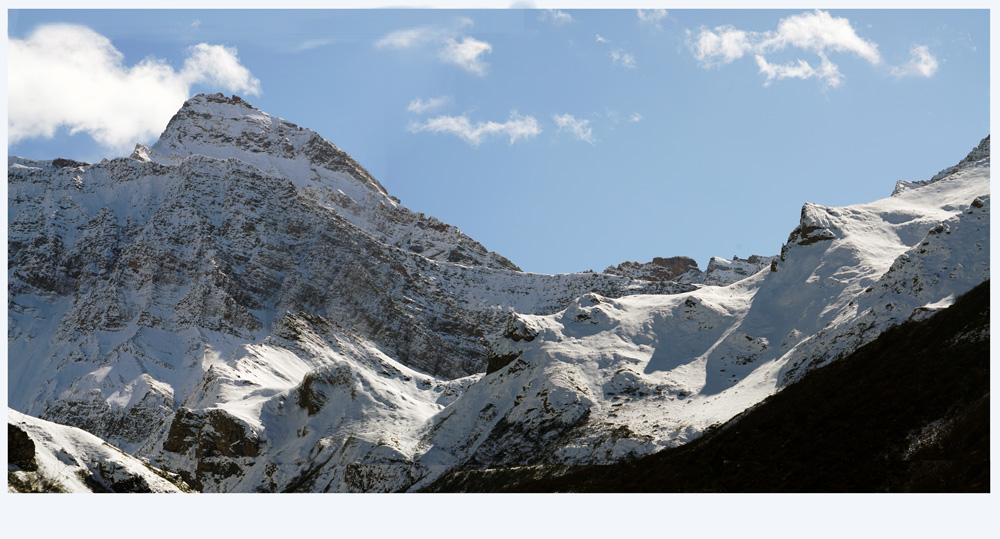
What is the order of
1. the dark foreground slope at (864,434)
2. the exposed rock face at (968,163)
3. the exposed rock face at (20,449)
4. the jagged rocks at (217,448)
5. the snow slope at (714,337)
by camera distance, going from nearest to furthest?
1. the exposed rock face at (20,449)
2. the dark foreground slope at (864,434)
3. the snow slope at (714,337)
4. the jagged rocks at (217,448)
5. the exposed rock face at (968,163)

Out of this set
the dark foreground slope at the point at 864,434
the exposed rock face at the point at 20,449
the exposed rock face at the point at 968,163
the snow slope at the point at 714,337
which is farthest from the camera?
the exposed rock face at the point at 968,163

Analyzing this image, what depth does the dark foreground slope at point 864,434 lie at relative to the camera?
44469 millimetres

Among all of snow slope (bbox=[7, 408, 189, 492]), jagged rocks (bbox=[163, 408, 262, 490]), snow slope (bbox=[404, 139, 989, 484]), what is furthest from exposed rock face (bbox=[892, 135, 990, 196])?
snow slope (bbox=[7, 408, 189, 492])

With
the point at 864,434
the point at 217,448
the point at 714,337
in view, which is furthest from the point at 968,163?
the point at 217,448

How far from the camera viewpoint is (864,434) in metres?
55.0

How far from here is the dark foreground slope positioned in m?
44.5

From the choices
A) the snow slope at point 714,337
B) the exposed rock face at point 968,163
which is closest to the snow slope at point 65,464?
the snow slope at point 714,337

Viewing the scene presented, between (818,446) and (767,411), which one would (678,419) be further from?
(818,446)

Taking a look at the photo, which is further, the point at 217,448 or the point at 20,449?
the point at 217,448

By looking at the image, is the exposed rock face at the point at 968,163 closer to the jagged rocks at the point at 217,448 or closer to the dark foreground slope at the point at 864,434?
the dark foreground slope at the point at 864,434

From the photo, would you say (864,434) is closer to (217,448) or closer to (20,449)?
(20,449)

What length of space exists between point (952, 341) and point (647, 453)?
27735 millimetres

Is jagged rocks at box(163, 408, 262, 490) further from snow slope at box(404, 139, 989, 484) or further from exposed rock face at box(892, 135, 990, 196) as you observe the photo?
exposed rock face at box(892, 135, 990, 196)

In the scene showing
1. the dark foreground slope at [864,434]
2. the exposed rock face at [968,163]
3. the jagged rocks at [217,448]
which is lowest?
the jagged rocks at [217,448]
